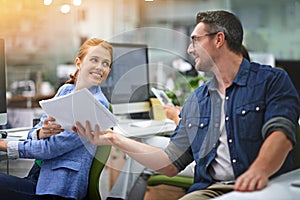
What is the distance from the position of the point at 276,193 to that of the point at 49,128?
2.36 ft

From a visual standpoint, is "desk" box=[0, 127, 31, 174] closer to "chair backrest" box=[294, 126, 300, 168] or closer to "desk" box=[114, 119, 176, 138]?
"desk" box=[114, 119, 176, 138]

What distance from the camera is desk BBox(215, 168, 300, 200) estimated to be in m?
1.31

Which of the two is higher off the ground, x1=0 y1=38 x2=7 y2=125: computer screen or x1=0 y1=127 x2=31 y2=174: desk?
x1=0 y1=38 x2=7 y2=125: computer screen

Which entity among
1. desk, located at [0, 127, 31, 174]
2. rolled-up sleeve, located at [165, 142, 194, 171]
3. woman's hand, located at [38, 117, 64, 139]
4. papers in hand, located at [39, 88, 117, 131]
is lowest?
desk, located at [0, 127, 31, 174]

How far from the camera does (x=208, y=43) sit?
4.73 feet

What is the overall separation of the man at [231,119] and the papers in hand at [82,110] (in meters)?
0.03

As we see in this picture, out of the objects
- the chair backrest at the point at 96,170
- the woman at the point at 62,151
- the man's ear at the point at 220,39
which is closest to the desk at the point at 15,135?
the woman at the point at 62,151

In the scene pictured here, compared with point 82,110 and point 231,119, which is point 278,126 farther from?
point 82,110

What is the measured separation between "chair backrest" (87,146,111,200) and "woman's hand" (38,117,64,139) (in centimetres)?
14

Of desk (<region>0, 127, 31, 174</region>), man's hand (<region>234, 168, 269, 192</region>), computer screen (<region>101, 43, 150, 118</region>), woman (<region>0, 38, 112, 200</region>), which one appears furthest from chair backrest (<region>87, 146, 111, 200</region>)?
man's hand (<region>234, 168, 269, 192</region>)

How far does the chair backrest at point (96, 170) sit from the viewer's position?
1.68m

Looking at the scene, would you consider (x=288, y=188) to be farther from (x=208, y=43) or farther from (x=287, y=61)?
(x=287, y=61)

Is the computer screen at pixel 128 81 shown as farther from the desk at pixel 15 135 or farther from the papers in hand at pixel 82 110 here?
the desk at pixel 15 135

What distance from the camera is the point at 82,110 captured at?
1543mm
